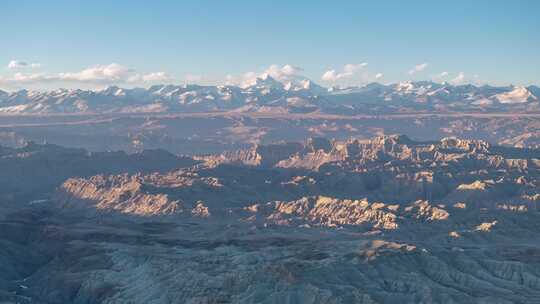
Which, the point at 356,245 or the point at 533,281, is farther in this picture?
the point at 356,245

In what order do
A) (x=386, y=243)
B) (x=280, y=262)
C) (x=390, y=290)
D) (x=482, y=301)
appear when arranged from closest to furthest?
(x=482, y=301), (x=390, y=290), (x=280, y=262), (x=386, y=243)

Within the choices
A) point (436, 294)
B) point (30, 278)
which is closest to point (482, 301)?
point (436, 294)

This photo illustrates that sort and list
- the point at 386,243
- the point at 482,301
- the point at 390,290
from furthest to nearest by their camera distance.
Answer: the point at 386,243, the point at 390,290, the point at 482,301

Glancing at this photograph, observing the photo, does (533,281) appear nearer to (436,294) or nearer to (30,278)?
(436,294)

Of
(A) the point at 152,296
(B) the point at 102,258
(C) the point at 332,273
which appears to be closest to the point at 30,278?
(B) the point at 102,258

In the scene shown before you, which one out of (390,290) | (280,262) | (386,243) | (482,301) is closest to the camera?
(482,301)

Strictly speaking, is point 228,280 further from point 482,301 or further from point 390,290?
point 482,301

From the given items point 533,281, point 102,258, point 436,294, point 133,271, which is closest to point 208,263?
point 133,271

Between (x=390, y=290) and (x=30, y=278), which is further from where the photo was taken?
(x=30, y=278)
